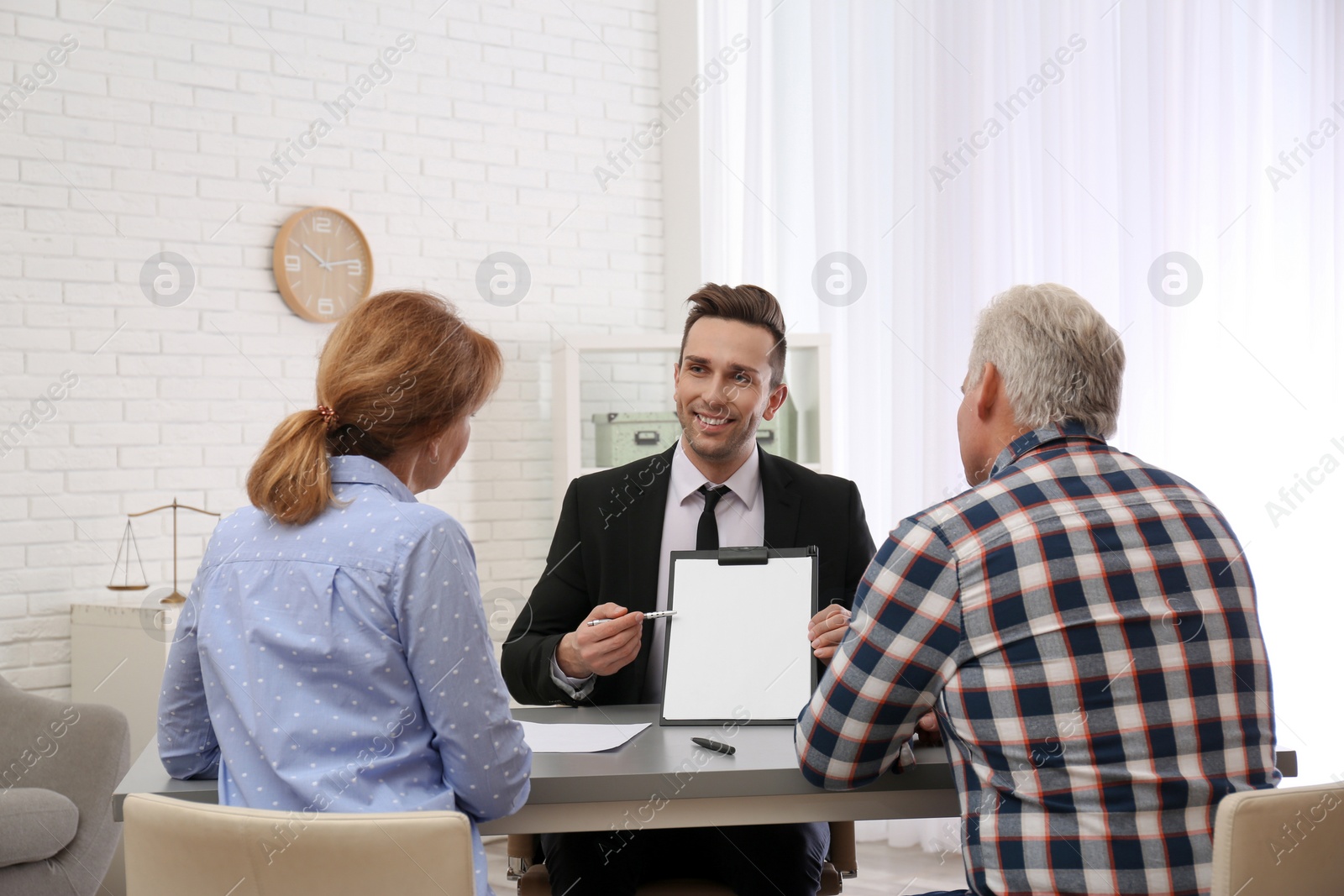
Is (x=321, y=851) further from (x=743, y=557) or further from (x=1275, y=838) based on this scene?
(x=1275, y=838)

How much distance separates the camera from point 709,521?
7.31ft

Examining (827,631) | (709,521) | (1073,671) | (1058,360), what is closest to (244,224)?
(709,521)

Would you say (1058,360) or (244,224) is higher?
(244,224)

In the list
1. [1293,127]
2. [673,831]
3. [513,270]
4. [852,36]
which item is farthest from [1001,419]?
[513,270]

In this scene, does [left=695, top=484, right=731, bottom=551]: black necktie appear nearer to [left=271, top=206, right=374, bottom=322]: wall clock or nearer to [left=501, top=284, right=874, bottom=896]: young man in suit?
[left=501, top=284, right=874, bottom=896]: young man in suit

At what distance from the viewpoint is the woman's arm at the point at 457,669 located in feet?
4.42

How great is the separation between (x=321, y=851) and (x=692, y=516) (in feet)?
4.03

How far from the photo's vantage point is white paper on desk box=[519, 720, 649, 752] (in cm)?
167

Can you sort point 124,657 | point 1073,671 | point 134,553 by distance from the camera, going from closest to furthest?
point 1073,671
point 124,657
point 134,553

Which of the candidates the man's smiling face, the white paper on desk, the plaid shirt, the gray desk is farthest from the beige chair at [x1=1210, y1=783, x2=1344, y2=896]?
the man's smiling face

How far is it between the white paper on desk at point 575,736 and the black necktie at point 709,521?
47 cm

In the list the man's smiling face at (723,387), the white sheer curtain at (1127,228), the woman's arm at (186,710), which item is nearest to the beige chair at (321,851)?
the woman's arm at (186,710)

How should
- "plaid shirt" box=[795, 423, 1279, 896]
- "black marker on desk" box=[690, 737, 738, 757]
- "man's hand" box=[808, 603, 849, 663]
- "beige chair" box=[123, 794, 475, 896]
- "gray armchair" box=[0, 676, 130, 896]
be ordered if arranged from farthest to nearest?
"gray armchair" box=[0, 676, 130, 896]
"man's hand" box=[808, 603, 849, 663]
"black marker on desk" box=[690, 737, 738, 757]
"plaid shirt" box=[795, 423, 1279, 896]
"beige chair" box=[123, 794, 475, 896]

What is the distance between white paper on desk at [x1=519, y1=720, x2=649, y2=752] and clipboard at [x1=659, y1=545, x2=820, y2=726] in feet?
0.29
